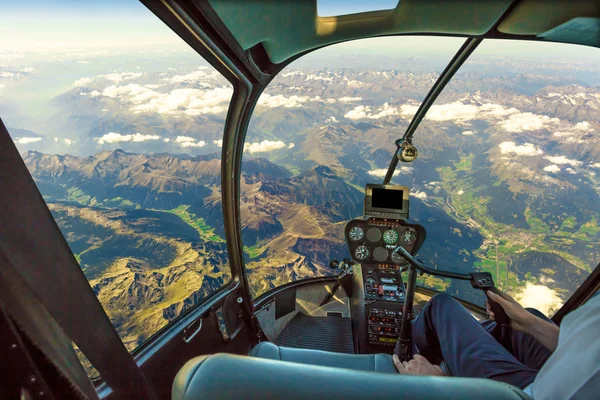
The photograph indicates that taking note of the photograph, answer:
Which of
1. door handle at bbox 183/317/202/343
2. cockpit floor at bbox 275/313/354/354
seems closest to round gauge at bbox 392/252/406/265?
cockpit floor at bbox 275/313/354/354

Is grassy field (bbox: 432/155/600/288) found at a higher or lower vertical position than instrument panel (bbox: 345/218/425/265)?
lower

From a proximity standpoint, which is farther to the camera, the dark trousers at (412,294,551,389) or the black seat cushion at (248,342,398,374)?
the black seat cushion at (248,342,398,374)

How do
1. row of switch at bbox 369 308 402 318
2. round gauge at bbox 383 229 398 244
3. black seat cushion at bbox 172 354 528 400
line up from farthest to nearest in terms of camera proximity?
round gauge at bbox 383 229 398 244, row of switch at bbox 369 308 402 318, black seat cushion at bbox 172 354 528 400

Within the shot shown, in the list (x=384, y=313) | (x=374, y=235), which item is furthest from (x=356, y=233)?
(x=384, y=313)

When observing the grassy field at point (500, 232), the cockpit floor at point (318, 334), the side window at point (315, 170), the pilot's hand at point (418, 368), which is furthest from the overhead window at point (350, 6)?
the grassy field at point (500, 232)

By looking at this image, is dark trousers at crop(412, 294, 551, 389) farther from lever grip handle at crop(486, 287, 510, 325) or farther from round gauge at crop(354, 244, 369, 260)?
round gauge at crop(354, 244, 369, 260)

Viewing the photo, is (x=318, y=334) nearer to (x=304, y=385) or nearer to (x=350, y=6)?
(x=304, y=385)

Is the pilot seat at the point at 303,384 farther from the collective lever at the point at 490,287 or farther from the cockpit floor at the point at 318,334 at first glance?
the cockpit floor at the point at 318,334
